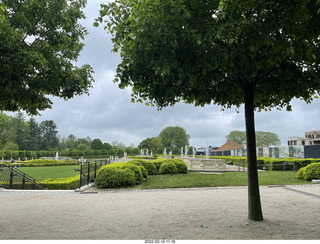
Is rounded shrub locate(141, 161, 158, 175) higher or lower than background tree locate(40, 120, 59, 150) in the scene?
lower

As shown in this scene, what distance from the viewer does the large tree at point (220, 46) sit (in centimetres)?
397

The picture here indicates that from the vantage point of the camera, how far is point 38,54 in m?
6.34

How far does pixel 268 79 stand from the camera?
5.66m

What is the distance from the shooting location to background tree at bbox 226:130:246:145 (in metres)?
88.4

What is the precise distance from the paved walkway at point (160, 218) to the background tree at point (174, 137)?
8345 centimetres

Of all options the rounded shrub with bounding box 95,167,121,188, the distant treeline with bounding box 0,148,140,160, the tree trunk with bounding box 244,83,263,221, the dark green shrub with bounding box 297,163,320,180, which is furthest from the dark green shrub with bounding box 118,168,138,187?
the distant treeline with bounding box 0,148,140,160

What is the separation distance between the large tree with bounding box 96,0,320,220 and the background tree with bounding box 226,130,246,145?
87.2m

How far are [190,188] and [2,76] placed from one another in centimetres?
848

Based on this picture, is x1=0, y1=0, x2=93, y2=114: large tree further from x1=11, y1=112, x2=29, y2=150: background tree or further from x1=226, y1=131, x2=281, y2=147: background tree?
x1=226, y1=131, x2=281, y2=147: background tree

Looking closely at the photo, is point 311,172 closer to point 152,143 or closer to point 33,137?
point 152,143

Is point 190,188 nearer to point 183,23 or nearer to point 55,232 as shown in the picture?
point 55,232

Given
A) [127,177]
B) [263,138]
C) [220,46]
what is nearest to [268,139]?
[263,138]

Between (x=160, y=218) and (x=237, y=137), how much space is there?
88.9 metres
